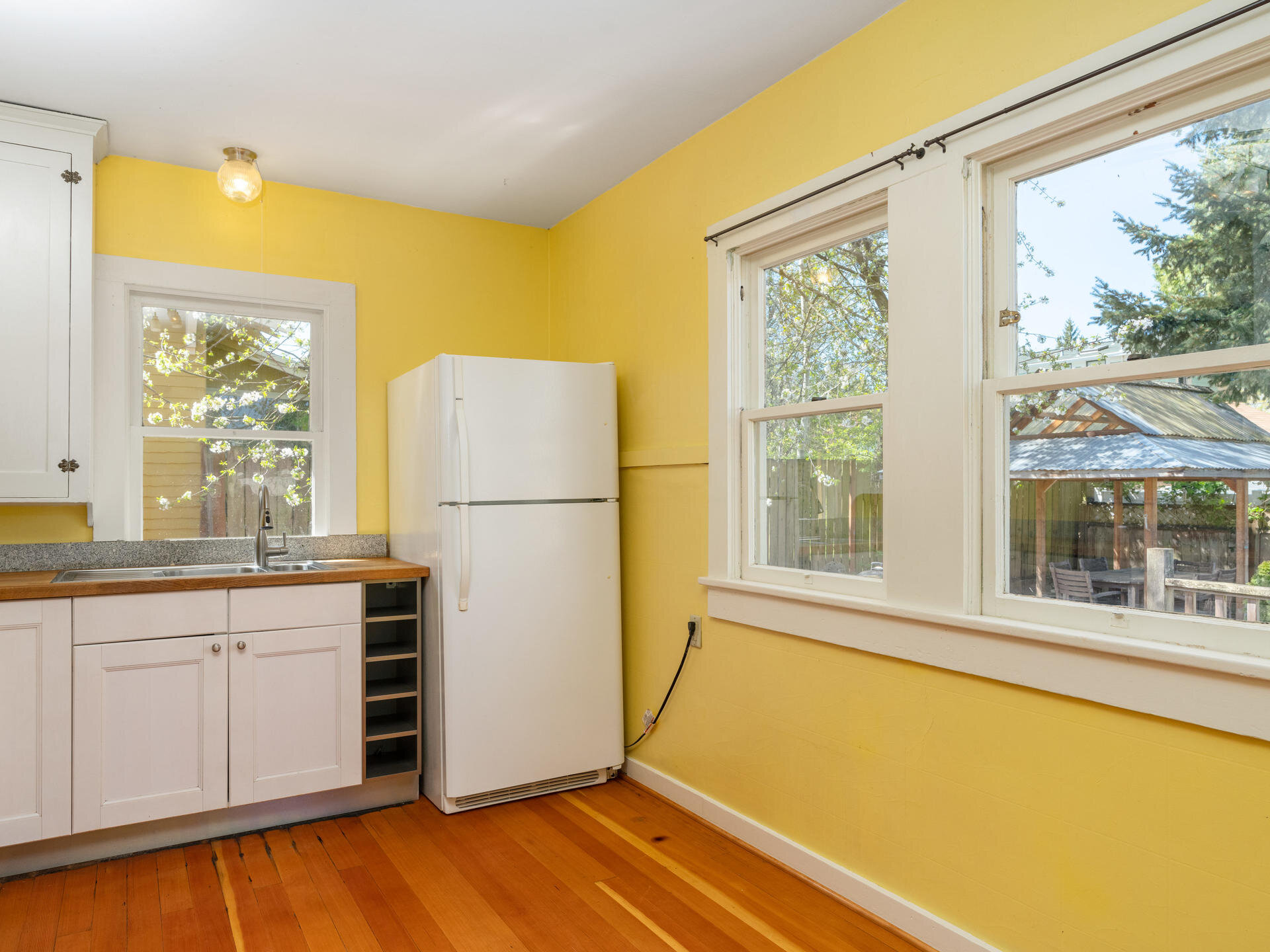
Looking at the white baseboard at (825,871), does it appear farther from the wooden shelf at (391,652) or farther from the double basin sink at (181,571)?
the double basin sink at (181,571)

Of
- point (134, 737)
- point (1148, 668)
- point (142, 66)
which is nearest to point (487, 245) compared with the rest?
point (142, 66)

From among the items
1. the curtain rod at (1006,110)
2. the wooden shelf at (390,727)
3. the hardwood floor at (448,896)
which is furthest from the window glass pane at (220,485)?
the curtain rod at (1006,110)

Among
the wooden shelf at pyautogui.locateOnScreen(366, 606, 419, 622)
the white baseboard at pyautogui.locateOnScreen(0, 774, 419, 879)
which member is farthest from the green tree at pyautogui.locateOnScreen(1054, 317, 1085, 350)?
the white baseboard at pyautogui.locateOnScreen(0, 774, 419, 879)

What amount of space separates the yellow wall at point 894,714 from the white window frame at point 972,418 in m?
0.06

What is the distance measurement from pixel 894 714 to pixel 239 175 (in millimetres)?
2895

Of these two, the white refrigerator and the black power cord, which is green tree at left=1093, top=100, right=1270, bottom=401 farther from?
the white refrigerator

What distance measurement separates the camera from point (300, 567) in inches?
123

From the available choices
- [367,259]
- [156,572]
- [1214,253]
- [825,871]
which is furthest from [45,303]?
[1214,253]

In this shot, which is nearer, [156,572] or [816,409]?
[816,409]

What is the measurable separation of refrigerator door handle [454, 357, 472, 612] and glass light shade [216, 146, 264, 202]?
1043mm

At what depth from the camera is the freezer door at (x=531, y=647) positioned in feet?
9.51

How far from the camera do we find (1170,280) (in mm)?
1646

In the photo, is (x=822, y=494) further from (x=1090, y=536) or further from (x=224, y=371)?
(x=224, y=371)

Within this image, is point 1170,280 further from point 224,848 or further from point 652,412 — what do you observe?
point 224,848
